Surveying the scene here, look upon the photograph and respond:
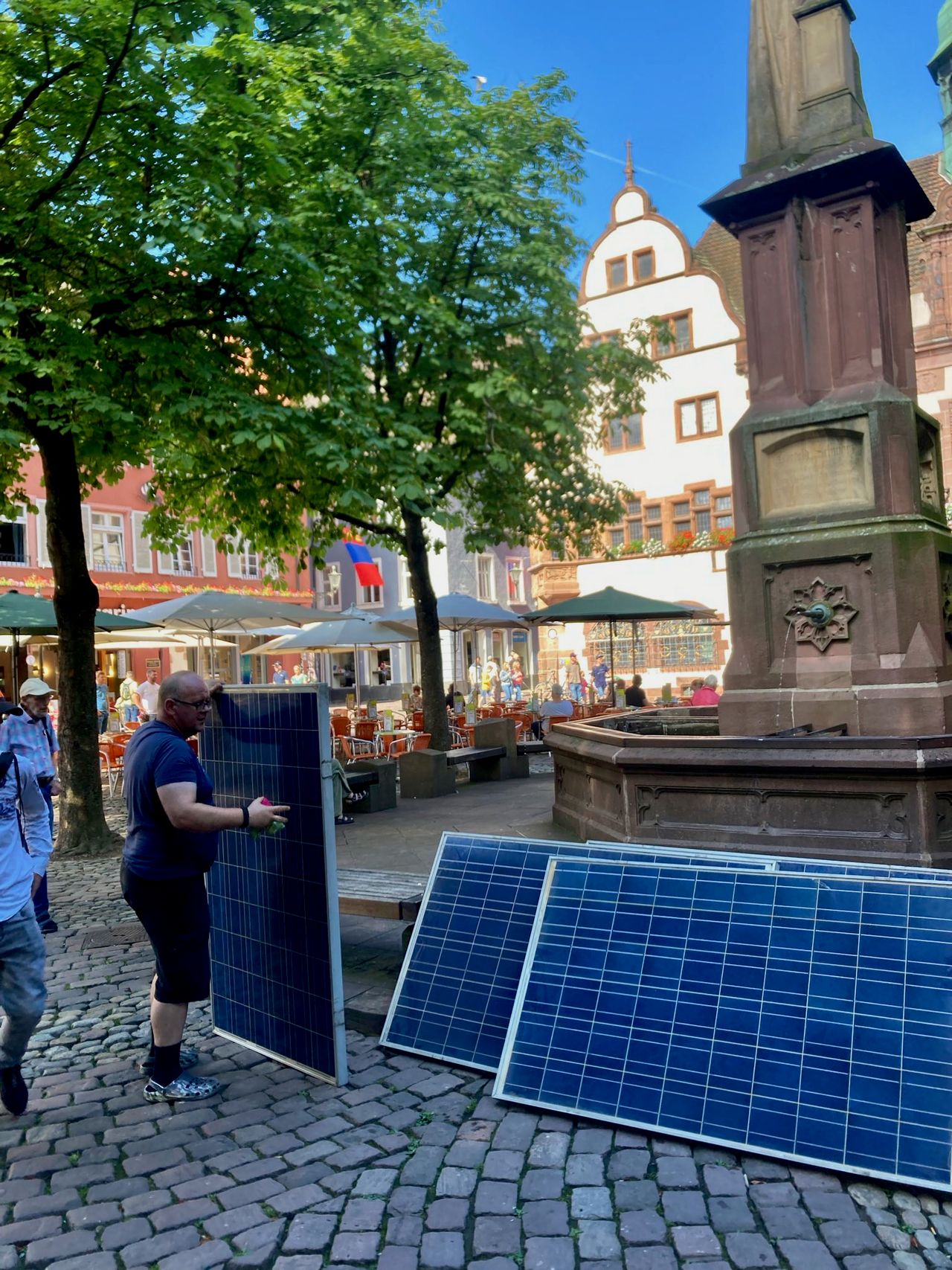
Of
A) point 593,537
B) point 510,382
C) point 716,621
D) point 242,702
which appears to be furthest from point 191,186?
point 716,621

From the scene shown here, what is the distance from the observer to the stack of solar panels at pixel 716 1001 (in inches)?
130

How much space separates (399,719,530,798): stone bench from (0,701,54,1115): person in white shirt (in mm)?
6515

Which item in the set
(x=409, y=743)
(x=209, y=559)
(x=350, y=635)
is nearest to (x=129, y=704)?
(x=350, y=635)

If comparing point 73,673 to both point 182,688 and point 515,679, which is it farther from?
point 515,679

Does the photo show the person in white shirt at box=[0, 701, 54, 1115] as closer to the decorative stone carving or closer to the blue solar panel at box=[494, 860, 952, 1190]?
the blue solar panel at box=[494, 860, 952, 1190]

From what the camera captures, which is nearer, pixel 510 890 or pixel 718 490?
pixel 510 890

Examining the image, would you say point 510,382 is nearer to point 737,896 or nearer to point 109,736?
Result: point 109,736

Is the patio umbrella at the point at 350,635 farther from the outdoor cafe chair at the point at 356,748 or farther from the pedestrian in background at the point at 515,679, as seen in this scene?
the pedestrian in background at the point at 515,679

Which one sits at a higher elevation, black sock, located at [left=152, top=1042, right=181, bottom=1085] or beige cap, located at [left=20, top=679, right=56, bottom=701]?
beige cap, located at [left=20, top=679, right=56, bottom=701]

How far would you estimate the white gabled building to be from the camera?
3139 centimetres

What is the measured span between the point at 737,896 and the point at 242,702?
2347 mm

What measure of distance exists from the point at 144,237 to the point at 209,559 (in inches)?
1082

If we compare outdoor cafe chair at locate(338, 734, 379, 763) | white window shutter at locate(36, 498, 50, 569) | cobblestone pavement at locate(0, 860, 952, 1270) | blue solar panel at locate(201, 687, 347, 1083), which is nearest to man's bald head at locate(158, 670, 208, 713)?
blue solar panel at locate(201, 687, 347, 1083)

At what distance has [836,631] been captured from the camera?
6.82 m
